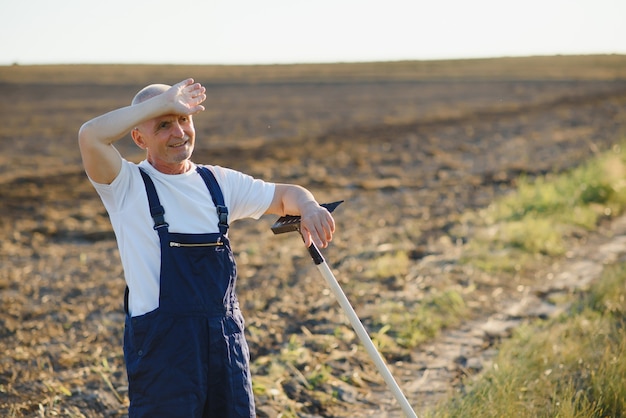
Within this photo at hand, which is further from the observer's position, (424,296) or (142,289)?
(424,296)

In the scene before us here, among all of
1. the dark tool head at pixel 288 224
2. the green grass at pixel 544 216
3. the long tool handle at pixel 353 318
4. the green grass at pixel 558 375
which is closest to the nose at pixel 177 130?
the dark tool head at pixel 288 224

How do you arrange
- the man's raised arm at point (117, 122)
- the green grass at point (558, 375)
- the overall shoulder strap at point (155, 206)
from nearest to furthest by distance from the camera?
the man's raised arm at point (117, 122) < the overall shoulder strap at point (155, 206) < the green grass at point (558, 375)

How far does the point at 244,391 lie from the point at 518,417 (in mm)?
1596

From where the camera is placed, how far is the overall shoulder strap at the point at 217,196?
3.01 metres

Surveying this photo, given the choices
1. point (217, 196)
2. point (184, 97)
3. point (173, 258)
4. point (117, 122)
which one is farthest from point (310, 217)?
point (117, 122)

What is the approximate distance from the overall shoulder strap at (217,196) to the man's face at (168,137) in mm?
128

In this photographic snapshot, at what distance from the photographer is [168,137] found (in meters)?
2.95

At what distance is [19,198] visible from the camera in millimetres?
11633

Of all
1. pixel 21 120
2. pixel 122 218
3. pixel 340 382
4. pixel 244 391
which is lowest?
pixel 340 382

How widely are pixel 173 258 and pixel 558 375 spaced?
260cm

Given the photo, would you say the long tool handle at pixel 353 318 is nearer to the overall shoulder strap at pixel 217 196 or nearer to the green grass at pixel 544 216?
the overall shoulder strap at pixel 217 196

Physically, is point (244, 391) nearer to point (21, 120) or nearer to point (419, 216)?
point (419, 216)

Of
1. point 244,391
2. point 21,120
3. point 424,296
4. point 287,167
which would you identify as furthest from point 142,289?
point 21,120

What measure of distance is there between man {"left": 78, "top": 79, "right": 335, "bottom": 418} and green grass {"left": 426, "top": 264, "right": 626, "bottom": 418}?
158cm
